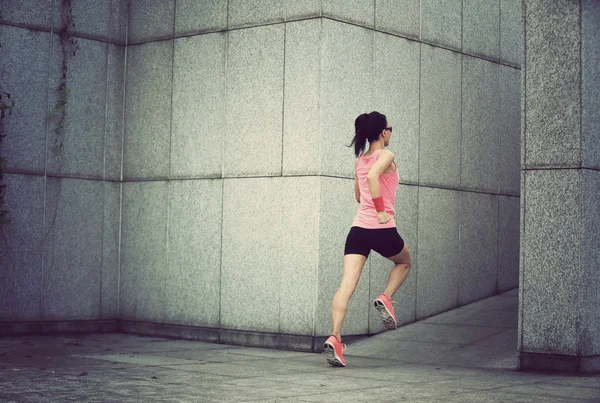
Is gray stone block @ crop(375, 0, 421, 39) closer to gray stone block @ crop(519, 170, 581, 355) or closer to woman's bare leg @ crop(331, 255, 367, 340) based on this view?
gray stone block @ crop(519, 170, 581, 355)

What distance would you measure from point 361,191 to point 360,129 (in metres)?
0.57

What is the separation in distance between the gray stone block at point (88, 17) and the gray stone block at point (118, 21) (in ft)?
0.11

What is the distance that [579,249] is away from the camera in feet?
28.2

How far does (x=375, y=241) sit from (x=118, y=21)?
5385mm

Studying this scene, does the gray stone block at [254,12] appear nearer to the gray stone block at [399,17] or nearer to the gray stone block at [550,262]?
the gray stone block at [399,17]

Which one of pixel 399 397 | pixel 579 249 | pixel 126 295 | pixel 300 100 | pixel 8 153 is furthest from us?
pixel 126 295

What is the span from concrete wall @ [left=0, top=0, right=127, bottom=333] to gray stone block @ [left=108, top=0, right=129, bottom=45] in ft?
0.04

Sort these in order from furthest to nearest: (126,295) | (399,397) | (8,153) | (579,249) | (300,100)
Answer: (126,295) < (8,153) < (300,100) < (579,249) < (399,397)

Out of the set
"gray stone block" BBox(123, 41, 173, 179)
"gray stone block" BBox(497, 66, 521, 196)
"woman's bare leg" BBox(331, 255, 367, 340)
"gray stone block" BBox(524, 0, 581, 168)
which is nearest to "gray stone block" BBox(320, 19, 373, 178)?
"woman's bare leg" BBox(331, 255, 367, 340)

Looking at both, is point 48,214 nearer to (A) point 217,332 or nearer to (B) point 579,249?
(A) point 217,332

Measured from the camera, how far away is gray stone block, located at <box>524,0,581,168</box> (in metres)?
8.74

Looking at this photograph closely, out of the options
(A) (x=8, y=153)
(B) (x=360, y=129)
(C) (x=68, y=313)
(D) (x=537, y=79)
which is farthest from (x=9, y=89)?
(D) (x=537, y=79)

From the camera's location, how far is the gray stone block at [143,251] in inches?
472

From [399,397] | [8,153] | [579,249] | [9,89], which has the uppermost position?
[9,89]
